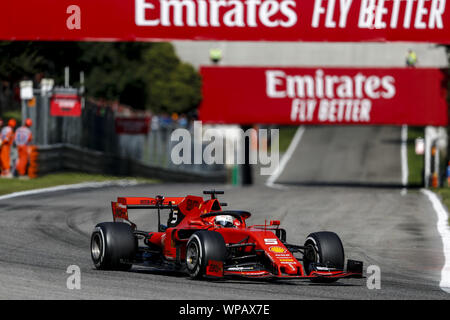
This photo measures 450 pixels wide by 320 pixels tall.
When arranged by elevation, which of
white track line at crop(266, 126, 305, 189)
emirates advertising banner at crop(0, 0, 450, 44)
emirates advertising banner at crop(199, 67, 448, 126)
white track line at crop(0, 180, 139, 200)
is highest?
emirates advertising banner at crop(0, 0, 450, 44)

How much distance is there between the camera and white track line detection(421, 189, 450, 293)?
12.1m

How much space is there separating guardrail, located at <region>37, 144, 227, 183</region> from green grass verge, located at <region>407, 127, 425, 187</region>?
41.1 feet

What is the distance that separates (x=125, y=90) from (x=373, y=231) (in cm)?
4021

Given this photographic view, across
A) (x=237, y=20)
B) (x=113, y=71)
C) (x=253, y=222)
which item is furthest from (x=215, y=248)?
(x=113, y=71)

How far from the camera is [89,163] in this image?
1265 inches

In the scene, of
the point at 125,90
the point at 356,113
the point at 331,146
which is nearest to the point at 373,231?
the point at 356,113

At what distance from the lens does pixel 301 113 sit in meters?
39.5

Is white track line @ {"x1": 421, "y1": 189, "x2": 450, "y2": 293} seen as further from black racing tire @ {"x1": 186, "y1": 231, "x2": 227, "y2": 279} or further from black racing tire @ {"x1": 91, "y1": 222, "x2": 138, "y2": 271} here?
black racing tire @ {"x1": 91, "y1": 222, "x2": 138, "y2": 271}

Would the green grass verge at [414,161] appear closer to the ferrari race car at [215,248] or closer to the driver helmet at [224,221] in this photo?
the ferrari race car at [215,248]

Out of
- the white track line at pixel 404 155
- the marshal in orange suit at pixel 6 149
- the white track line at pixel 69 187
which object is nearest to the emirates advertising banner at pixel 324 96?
the white track line at pixel 404 155

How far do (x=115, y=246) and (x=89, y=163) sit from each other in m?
20.6

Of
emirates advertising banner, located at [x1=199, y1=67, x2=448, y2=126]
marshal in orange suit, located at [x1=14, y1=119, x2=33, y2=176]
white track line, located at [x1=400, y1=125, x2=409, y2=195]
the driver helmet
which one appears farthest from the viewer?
white track line, located at [x1=400, y1=125, x2=409, y2=195]

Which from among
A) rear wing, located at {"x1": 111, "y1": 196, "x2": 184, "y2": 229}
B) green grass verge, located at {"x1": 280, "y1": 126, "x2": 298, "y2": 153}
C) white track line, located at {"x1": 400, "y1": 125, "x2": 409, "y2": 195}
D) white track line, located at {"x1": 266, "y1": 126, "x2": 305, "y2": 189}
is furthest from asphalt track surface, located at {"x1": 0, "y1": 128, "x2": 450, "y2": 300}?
green grass verge, located at {"x1": 280, "y1": 126, "x2": 298, "y2": 153}

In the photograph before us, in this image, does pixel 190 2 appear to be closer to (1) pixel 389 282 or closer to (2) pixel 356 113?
(1) pixel 389 282
